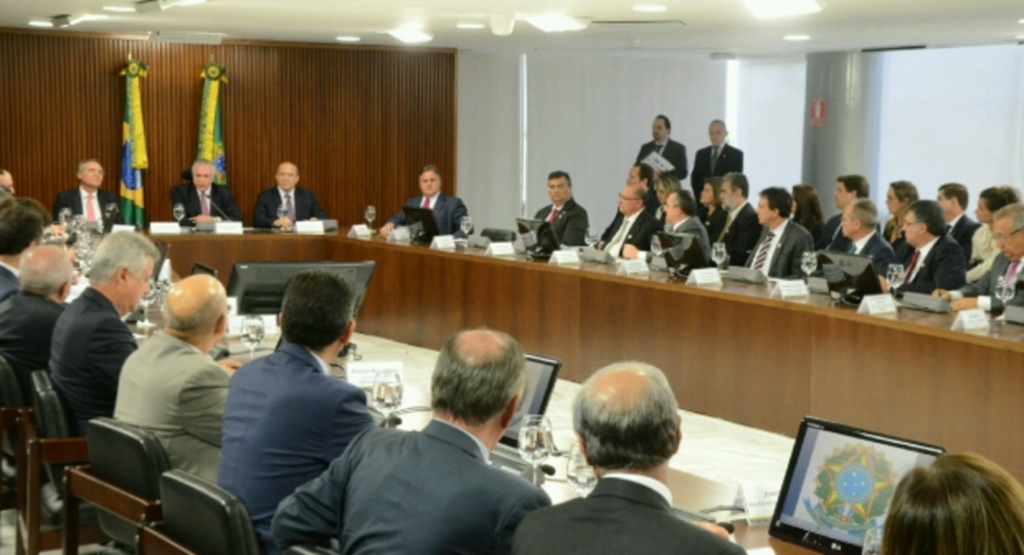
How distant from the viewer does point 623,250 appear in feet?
26.4

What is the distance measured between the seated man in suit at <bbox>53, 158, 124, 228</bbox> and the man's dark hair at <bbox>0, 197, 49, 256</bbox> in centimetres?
474

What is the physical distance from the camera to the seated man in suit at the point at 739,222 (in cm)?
874

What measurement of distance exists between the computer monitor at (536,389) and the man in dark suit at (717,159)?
9.45 m

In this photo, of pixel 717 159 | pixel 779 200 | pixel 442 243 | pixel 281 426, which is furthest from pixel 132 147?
pixel 281 426

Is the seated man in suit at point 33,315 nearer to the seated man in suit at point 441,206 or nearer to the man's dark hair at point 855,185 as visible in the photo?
Answer: the seated man in suit at point 441,206

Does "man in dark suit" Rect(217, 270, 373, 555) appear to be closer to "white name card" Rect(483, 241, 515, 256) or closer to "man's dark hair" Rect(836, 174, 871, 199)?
"white name card" Rect(483, 241, 515, 256)

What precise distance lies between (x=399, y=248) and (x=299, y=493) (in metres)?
6.64

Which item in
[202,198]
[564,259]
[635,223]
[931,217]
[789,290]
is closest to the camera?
[789,290]

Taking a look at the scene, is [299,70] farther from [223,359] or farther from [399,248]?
[223,359]

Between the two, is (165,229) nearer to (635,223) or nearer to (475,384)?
(635,223)

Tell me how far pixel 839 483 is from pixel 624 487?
79cm

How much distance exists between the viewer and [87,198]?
10.2 metres

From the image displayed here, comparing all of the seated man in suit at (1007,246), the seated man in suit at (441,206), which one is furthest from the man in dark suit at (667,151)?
the seated man in suit at (1007,246)

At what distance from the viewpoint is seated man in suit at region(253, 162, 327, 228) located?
1043 centimetres
